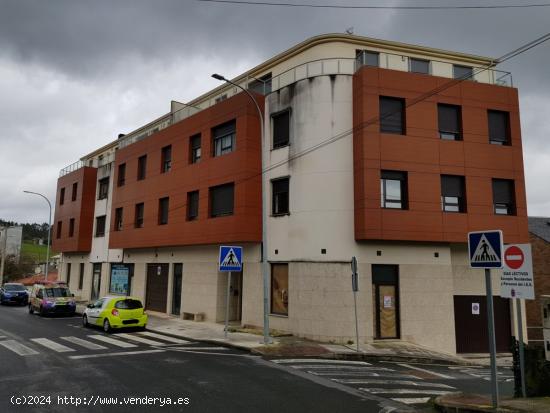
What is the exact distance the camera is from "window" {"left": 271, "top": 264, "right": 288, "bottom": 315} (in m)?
18.6

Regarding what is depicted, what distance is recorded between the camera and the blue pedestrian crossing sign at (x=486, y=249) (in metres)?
7.12

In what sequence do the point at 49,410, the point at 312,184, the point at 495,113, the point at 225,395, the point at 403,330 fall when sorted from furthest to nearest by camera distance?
the point at 495,113
the point at 312,184
the point at 403,330
the point at 225,395
the point at 49,410

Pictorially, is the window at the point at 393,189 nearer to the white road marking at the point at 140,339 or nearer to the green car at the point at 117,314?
the white road marking at the point at 140,339

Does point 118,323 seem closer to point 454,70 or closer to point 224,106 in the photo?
point 224,106

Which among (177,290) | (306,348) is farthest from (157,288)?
(306,348)

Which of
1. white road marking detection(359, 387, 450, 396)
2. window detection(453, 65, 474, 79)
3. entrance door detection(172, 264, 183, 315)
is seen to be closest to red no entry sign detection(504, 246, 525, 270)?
white road marking detection(359, 387, 450, 396)

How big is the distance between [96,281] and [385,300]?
1031 inches

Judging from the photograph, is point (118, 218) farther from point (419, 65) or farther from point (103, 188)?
point (419, 65)

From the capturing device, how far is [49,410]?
24.0 feet

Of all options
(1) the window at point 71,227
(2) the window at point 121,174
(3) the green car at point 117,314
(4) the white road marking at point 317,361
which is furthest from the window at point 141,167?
(4) the white road marking at point 317,361

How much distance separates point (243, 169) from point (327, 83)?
5.32 metres

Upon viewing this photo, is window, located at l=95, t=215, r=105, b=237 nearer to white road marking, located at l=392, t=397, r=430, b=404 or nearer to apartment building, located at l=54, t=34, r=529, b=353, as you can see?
apartment building, located at l=54, t=34, r=529, b=353

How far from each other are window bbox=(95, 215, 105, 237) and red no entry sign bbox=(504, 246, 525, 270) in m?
32.4

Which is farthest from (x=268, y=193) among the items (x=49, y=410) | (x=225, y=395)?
(x=49, y=410)
